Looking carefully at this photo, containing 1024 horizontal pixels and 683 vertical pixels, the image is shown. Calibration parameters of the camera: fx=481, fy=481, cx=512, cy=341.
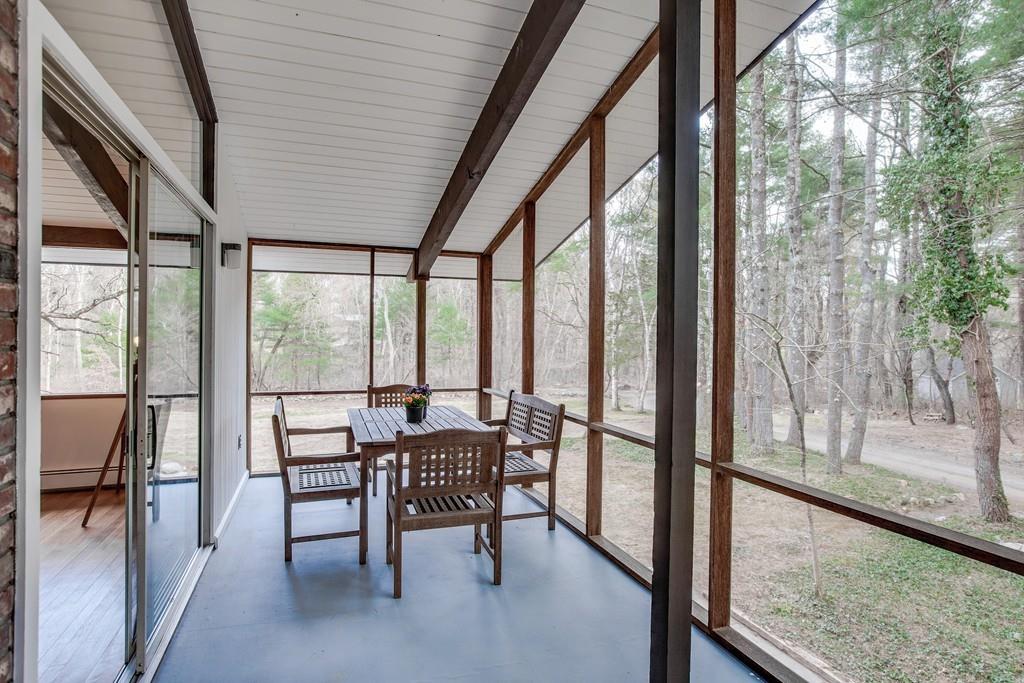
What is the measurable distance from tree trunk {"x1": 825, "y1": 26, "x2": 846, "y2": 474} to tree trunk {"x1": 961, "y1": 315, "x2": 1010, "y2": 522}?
34.8 inches

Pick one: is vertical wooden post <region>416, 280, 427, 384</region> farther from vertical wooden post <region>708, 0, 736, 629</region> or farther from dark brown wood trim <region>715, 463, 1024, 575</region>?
dark brown wood trim <region>715, 463, 1024, 575</region>

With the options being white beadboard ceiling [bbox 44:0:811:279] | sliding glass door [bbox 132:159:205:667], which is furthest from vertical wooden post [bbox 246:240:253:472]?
sliding glass door [bbox 132:159:205:667]

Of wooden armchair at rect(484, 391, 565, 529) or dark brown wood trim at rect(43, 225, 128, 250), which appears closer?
wooden armchair at rect(484, 391, 565, 529)

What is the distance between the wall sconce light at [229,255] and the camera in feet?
11.4

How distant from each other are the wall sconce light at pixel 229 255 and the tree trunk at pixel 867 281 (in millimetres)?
4111

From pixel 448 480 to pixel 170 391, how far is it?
4.83ft

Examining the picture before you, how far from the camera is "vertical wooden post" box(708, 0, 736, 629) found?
218 centimetres

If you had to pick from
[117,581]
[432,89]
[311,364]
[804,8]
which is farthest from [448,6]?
[311,364]

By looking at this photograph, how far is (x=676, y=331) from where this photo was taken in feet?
5.32

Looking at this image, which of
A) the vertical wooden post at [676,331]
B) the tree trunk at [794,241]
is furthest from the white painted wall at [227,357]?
the tree trunk at [794,241]

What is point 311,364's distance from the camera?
6.57 metres

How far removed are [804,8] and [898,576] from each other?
9.64 feet

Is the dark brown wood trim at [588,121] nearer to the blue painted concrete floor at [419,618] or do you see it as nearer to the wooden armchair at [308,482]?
the wooden armchair at [308,482]

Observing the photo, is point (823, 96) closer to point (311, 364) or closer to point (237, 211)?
point (237, 211)
